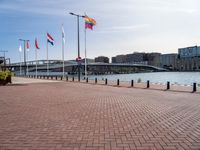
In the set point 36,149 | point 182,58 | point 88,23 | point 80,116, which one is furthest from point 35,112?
point 182,58

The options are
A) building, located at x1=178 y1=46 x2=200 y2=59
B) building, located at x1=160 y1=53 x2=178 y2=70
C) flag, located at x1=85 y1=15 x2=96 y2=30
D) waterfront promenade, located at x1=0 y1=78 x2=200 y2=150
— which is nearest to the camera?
waterfront promenade, located at x1=0 y1=78 x2=200 y2=150

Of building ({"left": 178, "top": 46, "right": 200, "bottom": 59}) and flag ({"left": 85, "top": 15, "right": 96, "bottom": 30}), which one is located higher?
building ({"left": 178, "top": 46, "right": 200, "bottom": 59})

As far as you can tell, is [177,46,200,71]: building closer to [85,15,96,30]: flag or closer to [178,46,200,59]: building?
[178,46,200,59]: building

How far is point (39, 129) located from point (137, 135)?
2.78 metres

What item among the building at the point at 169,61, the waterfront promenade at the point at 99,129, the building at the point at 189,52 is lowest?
the waterfront promenade at the point at 99,129

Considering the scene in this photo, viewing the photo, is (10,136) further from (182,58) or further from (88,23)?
(182,58)

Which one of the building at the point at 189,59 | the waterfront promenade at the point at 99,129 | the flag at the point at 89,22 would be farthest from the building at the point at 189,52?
the waterfront promenade at the point at 99,129

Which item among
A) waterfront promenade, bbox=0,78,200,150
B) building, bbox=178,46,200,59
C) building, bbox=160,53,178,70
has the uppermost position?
building, bbox=178,46,200,59

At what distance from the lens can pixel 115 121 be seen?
24.7 ft

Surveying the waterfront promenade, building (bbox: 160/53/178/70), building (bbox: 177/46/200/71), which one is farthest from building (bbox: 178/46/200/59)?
the waterfront promenade

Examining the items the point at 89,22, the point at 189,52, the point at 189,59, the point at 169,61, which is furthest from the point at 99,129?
the point at 169,61

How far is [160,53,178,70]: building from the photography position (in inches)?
6015

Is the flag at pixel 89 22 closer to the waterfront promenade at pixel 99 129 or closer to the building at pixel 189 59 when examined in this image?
the waterfront promenade at pixel 99 129

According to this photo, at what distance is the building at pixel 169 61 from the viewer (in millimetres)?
152775
